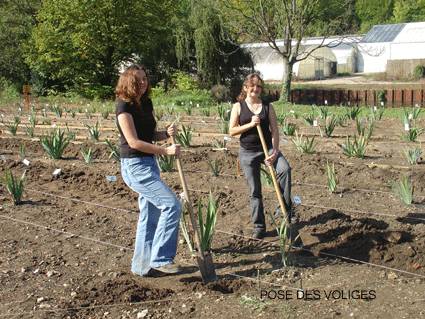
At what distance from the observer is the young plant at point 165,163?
787cm

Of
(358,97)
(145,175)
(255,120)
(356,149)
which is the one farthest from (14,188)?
→ (358,97)

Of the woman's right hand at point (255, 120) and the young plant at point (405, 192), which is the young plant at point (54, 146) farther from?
the young plant at point (405, 192)

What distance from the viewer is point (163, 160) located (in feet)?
25.9

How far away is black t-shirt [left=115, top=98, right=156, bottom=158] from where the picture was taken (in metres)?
4.41

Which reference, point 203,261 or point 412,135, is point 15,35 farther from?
point 203,261

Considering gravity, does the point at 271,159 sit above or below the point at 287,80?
below

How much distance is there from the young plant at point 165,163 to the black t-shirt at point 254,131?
2.57 metres

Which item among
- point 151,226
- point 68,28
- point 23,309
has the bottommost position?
point 23,309

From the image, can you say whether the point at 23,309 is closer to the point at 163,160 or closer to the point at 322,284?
the point at 322,284

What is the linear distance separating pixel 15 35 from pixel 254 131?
26908 millimetres

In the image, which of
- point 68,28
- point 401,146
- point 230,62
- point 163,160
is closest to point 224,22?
point 230,62

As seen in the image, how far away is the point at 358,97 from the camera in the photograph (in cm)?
3047

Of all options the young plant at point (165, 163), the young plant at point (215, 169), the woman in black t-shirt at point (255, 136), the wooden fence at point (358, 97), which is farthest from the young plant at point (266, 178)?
the wooden fence at point (358, 97)

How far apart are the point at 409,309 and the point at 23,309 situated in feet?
8.05
